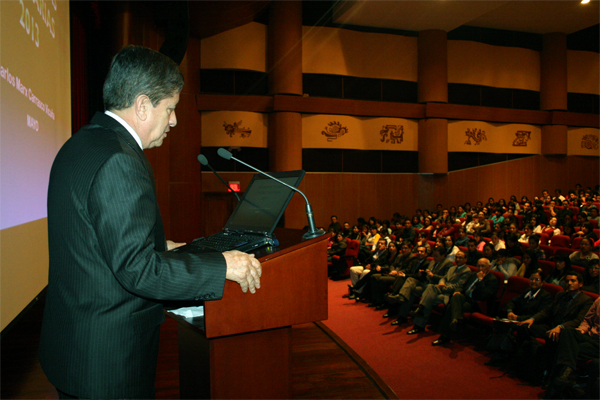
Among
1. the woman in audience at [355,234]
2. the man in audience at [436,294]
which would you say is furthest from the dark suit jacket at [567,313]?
the woman in audience at [355,234]

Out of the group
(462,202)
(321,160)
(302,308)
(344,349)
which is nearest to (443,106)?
(462,202)

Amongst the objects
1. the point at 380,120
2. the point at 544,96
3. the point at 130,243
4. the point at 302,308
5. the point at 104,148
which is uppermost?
the point at 544,96

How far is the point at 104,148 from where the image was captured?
0.89 metres

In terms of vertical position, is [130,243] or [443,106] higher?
[443,106]

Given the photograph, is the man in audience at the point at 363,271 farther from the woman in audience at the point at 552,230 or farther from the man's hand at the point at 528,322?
the woman in audience at the point at 552,230

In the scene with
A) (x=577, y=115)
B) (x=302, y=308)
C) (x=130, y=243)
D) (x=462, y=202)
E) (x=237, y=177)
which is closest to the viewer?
(x=130, y=243)

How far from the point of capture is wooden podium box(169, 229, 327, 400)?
1162 millimetres

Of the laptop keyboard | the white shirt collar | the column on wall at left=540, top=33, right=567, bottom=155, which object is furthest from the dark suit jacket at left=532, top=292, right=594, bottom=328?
the column on wall at left=540, top=33, right=567, bottom=155

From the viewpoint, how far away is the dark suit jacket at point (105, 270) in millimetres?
860

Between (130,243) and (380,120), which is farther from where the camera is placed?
(380,120)

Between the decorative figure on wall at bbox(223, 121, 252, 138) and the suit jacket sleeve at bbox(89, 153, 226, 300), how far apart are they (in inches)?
378

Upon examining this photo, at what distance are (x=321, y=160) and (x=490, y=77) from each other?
601 cm

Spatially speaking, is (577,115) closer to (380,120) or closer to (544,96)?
(544,96)

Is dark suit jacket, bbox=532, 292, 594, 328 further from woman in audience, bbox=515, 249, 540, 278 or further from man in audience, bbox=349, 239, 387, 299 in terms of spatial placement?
man in audience, bbox=349, 239, 387, 299
